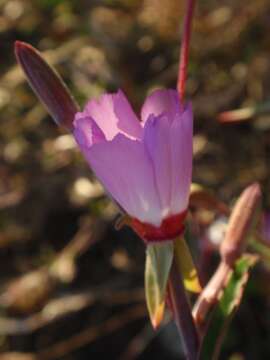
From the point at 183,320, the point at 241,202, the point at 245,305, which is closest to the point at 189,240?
the point at 241,202

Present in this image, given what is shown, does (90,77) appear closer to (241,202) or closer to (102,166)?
(241,202)

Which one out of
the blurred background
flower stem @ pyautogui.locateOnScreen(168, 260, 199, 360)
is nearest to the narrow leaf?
flower stem @ pyautogui.locateOnScreen(168, 260, 199, 360)

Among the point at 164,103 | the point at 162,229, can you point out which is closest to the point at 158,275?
the point at 162,229

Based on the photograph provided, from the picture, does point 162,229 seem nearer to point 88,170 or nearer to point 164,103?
point 164,103

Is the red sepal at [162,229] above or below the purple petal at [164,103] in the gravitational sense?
below

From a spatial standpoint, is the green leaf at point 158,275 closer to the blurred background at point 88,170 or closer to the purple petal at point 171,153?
the purple petal at point 171,153

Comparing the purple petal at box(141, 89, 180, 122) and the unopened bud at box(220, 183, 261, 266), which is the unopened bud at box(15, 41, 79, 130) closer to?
the purple petal at box(141, 89, 180, 122)

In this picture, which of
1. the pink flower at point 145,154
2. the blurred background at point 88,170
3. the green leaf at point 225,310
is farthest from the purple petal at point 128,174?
the blurred background at point 88,170
